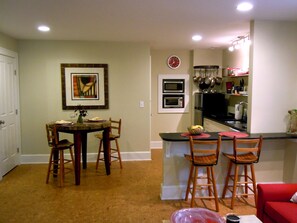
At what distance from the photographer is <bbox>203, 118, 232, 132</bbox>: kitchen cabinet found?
4415 mm

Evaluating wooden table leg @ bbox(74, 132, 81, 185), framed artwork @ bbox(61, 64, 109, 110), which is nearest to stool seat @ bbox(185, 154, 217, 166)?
wooden table leg @ bbox(74, 132, 81, 185)

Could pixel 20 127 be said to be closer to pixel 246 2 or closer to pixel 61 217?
pixel 61 217

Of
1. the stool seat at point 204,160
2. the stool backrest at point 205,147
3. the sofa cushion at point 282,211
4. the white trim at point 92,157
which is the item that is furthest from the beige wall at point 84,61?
the sofa cushion at point 282,211

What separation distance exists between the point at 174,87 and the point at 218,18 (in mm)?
2939

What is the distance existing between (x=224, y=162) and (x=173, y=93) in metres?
2.99

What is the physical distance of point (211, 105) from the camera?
5562mm

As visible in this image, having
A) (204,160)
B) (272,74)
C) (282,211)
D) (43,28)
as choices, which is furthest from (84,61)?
(282,211)

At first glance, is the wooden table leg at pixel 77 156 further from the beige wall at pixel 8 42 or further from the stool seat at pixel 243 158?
the stool seat at pixel 243 158

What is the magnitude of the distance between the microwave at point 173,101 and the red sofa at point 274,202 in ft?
12.6

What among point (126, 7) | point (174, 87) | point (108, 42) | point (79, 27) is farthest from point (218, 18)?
point (174, 87)

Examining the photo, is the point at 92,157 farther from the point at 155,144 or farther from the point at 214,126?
the point at 214,126

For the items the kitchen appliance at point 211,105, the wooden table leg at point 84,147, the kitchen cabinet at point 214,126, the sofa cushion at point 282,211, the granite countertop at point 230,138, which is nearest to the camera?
the sofa cushion at point 282,211

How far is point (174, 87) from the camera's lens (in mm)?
6172

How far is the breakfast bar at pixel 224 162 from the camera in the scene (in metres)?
3.35
